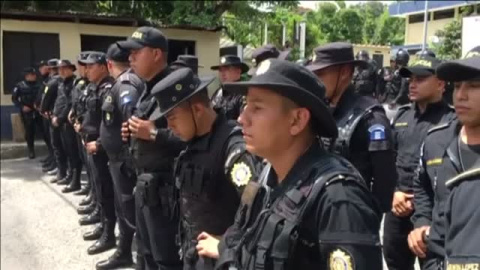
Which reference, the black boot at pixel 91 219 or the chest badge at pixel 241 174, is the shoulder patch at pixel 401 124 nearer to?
the chest badge at pixel 241 174

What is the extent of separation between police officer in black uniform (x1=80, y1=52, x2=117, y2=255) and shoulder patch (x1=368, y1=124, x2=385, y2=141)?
2.96m

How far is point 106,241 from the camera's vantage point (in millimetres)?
5473

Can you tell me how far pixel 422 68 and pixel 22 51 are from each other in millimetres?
10530

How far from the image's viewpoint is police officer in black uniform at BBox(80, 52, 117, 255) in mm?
5398

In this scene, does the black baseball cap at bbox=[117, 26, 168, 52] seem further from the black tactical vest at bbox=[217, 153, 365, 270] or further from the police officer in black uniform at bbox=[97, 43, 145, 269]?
the black tactical vest at bbox=[217, 153, 365, 270]

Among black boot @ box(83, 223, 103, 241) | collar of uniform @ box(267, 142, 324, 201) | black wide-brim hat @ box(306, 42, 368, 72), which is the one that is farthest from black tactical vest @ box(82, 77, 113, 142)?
collar of uniform @ box(267, 142, 324, 201)

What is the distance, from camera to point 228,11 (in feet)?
52.7

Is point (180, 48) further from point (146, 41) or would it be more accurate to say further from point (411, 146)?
point (411, 146)

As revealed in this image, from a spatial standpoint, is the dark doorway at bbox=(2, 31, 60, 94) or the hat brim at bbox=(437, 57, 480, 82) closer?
the hat brim at bbox=(437, 57, 480, 82)

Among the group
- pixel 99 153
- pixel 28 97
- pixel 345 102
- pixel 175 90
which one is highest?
pixel 175 90

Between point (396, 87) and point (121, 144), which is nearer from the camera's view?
point (121, 144)

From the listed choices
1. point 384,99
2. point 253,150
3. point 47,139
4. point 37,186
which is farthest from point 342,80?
point 384,99

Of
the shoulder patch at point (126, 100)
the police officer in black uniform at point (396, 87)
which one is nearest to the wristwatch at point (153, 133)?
the shoulder patch at point (126, 100)

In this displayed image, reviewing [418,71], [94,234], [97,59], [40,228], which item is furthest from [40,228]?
[418,71]
